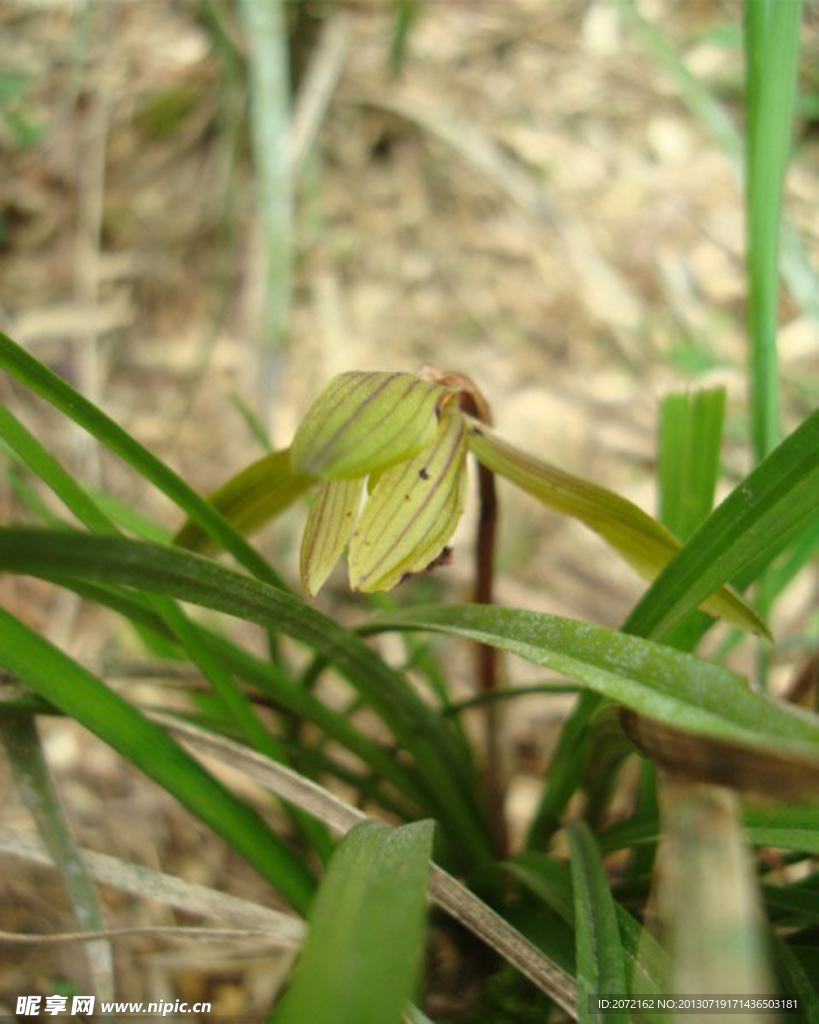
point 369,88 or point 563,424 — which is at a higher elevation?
point 369,88

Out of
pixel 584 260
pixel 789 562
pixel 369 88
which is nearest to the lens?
pixel 789 562

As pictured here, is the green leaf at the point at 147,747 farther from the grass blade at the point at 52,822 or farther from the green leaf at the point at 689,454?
the green leaf at the point at 689,454

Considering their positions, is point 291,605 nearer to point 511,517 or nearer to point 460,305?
point 511,517

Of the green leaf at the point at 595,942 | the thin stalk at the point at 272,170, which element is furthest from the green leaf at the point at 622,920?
the thin stalk at the point at 272,170

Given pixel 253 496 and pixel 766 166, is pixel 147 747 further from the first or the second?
pixel 766 166

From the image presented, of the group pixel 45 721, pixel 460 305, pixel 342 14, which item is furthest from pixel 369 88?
pixel 45 721

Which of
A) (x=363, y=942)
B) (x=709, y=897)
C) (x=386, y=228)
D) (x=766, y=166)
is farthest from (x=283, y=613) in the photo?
(x=386, y=228)

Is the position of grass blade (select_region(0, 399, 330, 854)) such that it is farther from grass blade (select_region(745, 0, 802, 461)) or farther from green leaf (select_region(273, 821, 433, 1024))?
grass blade (select_region(745, 0, 802, 461))
